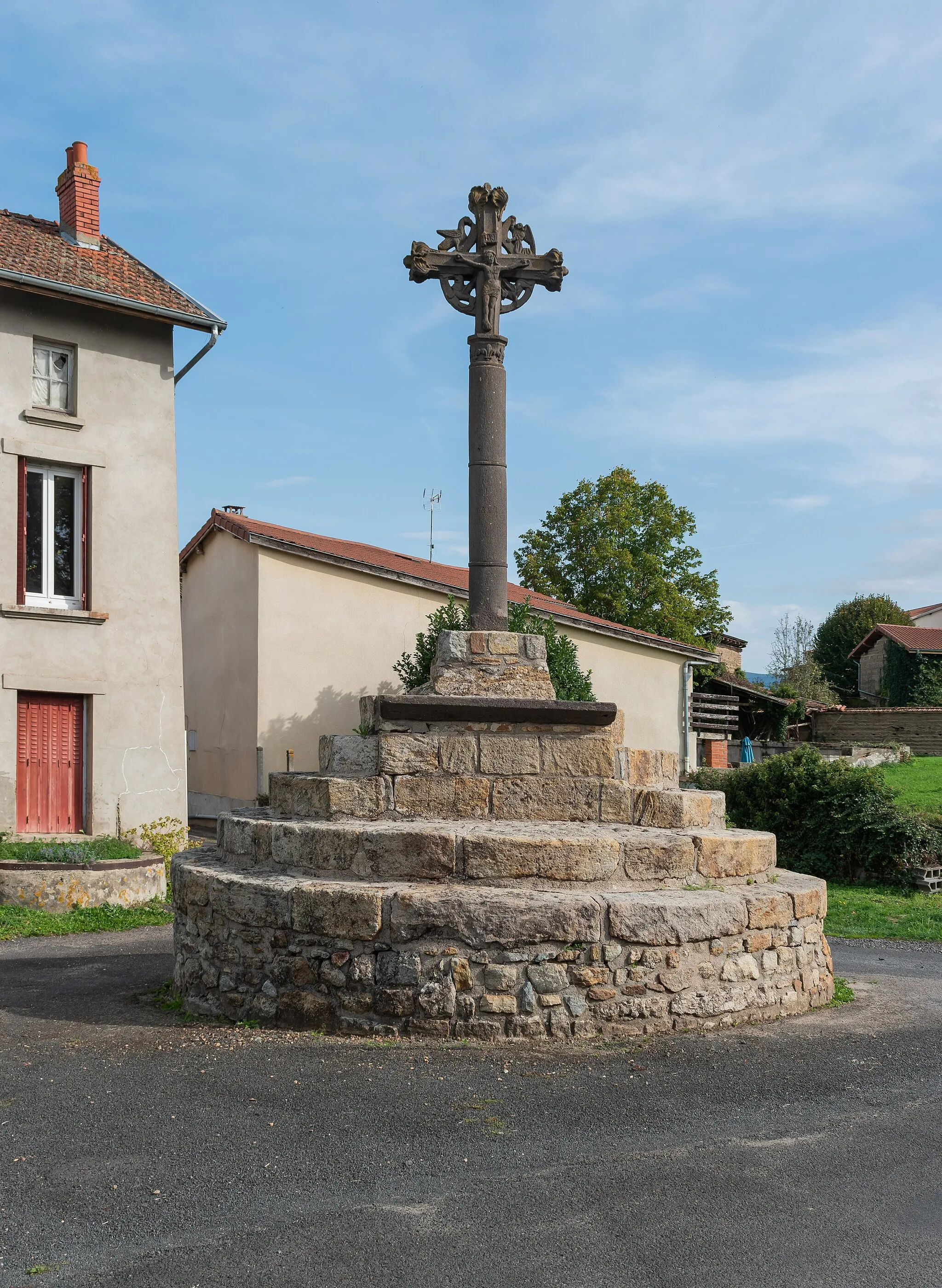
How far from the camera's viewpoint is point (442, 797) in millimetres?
7168

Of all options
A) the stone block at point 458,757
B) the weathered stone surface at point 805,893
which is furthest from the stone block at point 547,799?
the weathered stone surface at point 805,893

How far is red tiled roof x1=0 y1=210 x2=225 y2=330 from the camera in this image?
12883 mm

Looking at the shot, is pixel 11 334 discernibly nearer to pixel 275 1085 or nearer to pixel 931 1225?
pixel 275 1085

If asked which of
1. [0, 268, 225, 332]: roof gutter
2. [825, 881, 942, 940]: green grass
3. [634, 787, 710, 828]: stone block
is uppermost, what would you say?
[0, 268, 225, 332]: roof gutter

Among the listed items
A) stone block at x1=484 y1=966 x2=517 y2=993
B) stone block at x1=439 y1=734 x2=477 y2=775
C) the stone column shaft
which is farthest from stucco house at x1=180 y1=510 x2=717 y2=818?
stone block at x1=484 y1=966 x2=517 y2=993

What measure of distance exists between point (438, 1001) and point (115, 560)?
902cm

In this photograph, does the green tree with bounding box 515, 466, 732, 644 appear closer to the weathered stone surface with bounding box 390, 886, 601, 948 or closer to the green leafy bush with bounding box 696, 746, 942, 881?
the green leafy bush with bounding box 696, 746, 942, 881

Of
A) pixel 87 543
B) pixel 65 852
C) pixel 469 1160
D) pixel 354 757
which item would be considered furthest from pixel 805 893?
pixel 87 543

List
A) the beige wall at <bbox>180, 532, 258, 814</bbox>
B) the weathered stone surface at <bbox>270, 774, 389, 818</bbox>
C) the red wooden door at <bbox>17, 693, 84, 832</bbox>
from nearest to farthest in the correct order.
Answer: the weathered stone surface at <bbox>270, 774, 389, 818</bbox>, the red wooden door at <bbox>17, 693, 84, 832</bbox>, the beige wall at <bbox>180, 532, 258, 814</bbox>

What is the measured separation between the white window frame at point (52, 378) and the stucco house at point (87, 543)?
0.02m

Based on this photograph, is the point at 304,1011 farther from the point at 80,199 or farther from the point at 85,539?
the point at 80,199

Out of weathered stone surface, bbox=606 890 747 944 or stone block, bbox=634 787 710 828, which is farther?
stone block, bbox=634 787 710 828

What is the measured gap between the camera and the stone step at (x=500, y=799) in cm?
710

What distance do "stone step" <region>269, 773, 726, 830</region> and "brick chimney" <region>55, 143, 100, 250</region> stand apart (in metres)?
10.3
